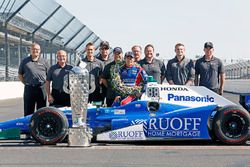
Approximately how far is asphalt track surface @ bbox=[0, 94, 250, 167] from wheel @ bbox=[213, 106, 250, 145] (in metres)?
0.13

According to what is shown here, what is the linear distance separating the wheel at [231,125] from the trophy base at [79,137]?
1.83m

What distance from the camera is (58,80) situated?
8.81 meters

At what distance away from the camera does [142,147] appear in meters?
7.50

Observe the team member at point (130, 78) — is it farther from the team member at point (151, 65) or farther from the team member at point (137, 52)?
the team member at point (137, 52)

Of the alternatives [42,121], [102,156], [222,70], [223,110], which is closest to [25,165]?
[102,156]

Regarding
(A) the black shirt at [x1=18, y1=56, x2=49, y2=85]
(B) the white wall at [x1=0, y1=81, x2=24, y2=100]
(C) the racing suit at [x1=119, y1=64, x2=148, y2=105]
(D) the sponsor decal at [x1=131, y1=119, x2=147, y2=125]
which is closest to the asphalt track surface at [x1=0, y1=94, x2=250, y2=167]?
(D) the sponsor decal at [x1=131, y1=119, x2=147, y2=125]

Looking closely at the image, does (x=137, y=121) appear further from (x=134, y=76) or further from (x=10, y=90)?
(x=10, y=90)

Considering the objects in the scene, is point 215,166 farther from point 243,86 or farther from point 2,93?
point 243,86

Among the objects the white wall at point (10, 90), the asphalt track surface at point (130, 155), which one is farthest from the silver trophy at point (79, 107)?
the white wall at point (10, 90)

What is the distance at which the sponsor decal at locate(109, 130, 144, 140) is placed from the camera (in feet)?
25.0

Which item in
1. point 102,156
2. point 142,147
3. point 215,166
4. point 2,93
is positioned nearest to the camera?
point 215,166

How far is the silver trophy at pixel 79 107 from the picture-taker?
747 cm

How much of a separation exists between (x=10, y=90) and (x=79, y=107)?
1878cm

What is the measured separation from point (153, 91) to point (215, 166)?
2.29 meters
